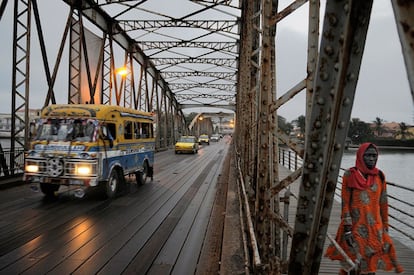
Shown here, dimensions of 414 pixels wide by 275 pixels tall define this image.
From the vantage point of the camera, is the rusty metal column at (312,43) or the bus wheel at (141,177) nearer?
the rusty metal column at (312,43)

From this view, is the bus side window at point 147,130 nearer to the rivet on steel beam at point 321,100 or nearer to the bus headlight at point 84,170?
the bus headlight at point 84,170

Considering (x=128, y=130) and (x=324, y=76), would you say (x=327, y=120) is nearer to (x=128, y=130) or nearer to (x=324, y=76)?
(x=324, y=76)

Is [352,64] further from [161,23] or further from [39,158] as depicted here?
[161,23]

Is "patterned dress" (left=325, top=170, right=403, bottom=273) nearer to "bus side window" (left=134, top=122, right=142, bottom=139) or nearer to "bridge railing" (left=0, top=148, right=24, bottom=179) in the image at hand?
"bus side window" (left=134, top=122, right=142, bottom=139)

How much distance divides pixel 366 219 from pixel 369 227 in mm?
81

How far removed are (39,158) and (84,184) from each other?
1.54 metres

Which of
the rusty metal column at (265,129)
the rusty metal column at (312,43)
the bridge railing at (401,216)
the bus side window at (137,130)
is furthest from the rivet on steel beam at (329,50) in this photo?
the bus side window at (137,130)

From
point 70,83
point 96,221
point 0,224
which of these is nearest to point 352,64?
point 96,221

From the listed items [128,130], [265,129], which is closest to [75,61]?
[128,130]

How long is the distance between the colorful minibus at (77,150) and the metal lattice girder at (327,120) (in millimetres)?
7837

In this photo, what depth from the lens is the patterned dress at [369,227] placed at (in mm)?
3055

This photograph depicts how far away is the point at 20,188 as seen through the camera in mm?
10109

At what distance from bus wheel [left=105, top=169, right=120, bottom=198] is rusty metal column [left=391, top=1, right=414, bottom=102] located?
9038 mm

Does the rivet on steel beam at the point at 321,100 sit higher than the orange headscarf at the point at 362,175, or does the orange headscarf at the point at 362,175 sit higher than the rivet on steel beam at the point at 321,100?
the rivet on steel beam at the point at 321,100
